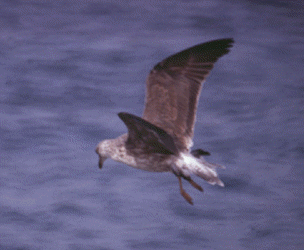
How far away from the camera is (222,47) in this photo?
6773mm

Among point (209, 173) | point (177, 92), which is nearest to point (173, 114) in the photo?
point (177, 92)

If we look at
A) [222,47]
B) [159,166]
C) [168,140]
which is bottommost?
[159,166]

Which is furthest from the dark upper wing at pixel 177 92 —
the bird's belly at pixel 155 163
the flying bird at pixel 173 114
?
the bird's belly at pixel 155 163

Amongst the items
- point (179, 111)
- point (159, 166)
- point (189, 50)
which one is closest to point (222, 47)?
point (189, 50)

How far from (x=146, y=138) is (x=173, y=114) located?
0.75m

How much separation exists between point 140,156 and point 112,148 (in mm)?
477

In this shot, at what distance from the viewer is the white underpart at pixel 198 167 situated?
6124 mm

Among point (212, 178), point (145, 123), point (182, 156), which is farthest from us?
point (182, 156)

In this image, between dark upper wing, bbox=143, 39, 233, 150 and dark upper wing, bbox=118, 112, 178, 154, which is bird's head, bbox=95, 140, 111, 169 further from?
dark upper wing, bbox=143, 39, 233, 150

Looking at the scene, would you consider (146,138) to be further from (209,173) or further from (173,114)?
(209,173)

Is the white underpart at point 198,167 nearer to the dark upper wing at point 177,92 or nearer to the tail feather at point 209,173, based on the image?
the tail feather at point 209,173

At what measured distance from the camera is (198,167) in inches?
250

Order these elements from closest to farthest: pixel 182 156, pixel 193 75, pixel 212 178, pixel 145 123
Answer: pixel 145 123, pixel 212 178, pixel 182 156, pixel 193 75

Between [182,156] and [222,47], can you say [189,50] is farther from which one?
[182,156]
